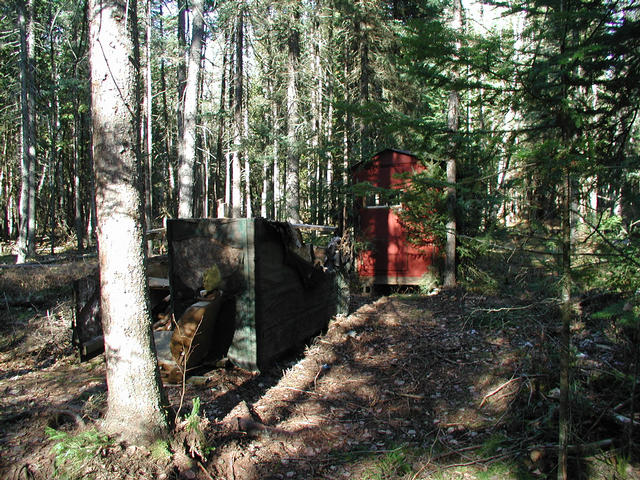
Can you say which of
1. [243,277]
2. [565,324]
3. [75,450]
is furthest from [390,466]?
[243,277]

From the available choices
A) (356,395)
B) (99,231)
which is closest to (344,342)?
(356,395)

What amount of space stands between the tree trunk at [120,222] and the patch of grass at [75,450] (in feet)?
0.44

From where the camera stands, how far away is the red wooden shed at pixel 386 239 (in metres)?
11.9

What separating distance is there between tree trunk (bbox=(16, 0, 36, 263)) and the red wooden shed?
1163cm

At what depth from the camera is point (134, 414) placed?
304cm

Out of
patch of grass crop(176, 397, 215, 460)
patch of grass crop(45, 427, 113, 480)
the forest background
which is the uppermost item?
the forest background

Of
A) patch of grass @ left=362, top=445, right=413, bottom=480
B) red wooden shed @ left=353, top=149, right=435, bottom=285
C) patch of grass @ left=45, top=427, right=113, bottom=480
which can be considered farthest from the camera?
red wooden shed @ left=353, top=149, right=435, bottom=285

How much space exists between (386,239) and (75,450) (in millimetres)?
10244

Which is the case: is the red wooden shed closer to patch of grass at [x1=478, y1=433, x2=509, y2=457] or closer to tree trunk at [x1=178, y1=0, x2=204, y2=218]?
tree trunk at [x1=178, y1=0, x2=204, y2=218]

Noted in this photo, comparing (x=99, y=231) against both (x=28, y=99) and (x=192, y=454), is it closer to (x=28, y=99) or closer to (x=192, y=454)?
(x=192, y=454)

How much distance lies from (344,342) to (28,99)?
15.5 metres

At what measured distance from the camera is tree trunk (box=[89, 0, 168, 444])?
2.99 m

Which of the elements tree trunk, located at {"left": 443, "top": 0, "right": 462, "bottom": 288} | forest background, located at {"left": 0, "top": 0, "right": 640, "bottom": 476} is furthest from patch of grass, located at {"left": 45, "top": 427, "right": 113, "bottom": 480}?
tree trunk, located at {"left": 443, "top": 0, "right": 462, "bottom": 288}

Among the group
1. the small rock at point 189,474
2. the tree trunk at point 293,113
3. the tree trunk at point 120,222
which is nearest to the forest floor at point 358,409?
the small rock at point 189,474
